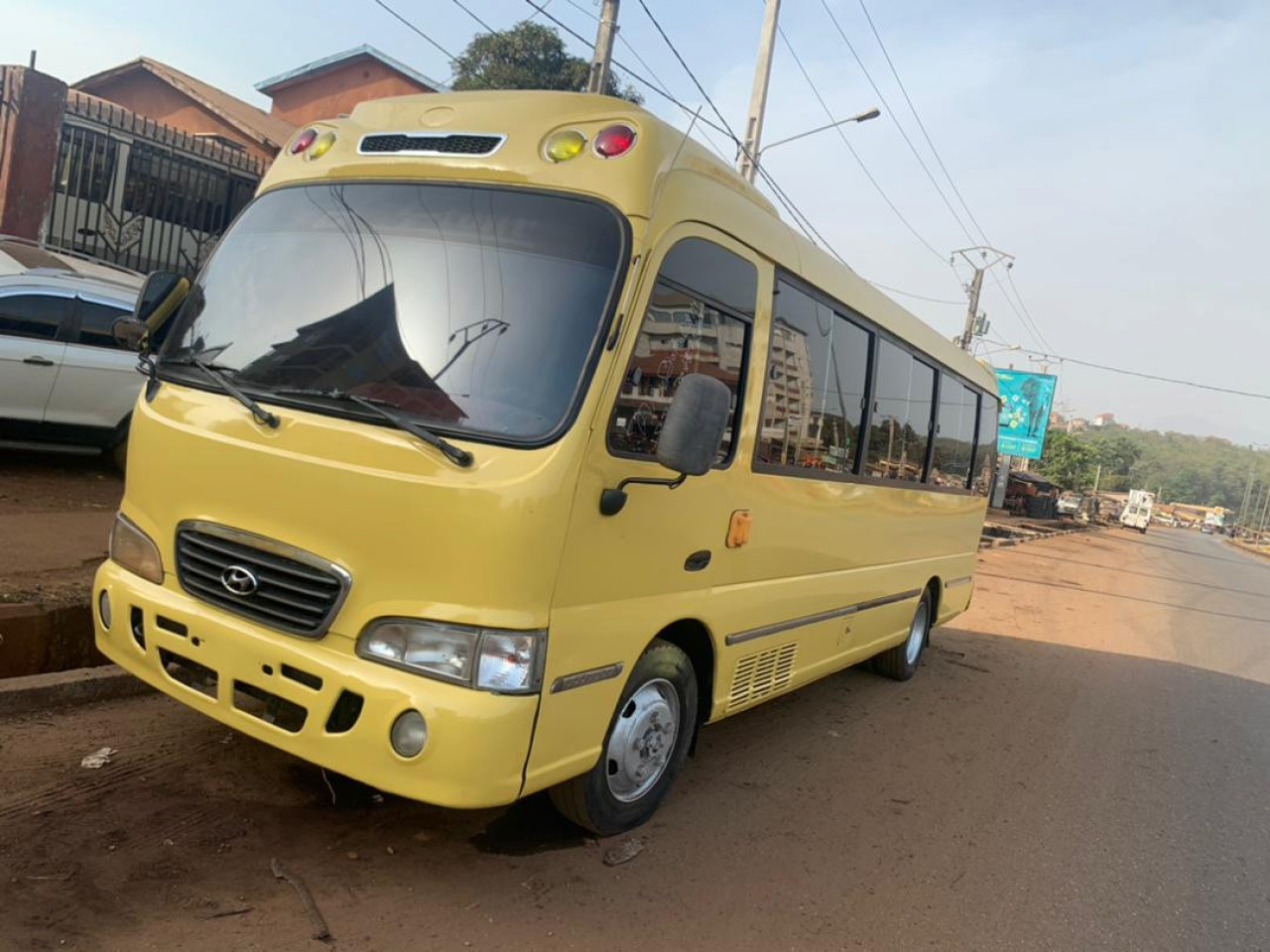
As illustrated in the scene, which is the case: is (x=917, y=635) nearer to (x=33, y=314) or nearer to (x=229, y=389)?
(x=229, y=389)

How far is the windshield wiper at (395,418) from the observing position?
288 cm

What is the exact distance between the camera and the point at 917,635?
7.82 meters

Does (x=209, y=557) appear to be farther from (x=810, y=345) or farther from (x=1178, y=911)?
(x=1178, y=911)

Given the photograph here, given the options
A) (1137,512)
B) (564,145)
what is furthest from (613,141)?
(1137,512)

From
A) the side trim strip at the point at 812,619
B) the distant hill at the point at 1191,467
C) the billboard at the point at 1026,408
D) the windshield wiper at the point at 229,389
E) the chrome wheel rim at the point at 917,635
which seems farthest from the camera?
the distant hill at the point at 1191,467

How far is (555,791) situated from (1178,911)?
9.25 ft

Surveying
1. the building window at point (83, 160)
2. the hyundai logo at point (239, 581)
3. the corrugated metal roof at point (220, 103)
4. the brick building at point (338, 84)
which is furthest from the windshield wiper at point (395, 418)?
the brick building at point (338, 84)

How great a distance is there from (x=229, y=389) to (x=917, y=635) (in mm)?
6228

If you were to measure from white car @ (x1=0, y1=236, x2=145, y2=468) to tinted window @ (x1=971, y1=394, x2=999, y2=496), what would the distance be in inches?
304

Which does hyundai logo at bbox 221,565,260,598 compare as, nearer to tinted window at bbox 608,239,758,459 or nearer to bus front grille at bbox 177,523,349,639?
bus front grille at bbox 177,523,349,639

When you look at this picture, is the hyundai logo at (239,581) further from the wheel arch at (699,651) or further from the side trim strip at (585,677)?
the wheel arch at (699,651)

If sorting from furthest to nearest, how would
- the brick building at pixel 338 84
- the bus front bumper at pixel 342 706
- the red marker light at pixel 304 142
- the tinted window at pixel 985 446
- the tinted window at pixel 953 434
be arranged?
the brick building at pixel 338 84, the tinted window at pixel 985 446, the tinted window at pixel 953 434, the red marker light at pixel 304 142, the bus front bumper at pixel 342 706

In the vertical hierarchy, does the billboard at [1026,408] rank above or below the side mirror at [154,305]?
above

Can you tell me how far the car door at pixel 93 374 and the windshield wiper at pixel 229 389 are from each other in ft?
17.3
